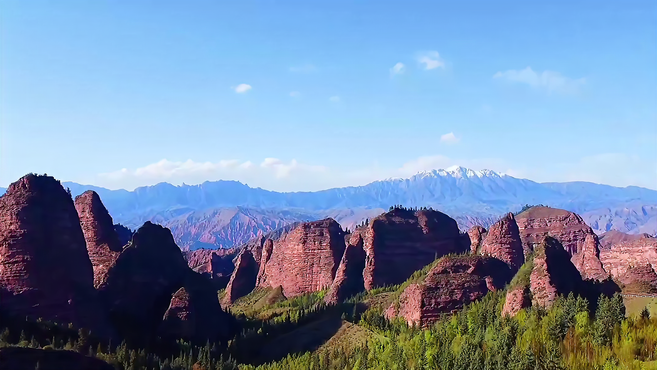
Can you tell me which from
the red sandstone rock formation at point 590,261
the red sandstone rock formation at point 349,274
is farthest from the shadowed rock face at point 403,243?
the red sandstone rock formation at point 590,261

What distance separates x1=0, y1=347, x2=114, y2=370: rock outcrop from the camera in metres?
72.4

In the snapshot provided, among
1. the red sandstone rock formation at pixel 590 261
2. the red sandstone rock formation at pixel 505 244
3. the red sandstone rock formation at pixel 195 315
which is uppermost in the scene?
the red sandstone rock formation at pixel 505 244

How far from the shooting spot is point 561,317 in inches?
3740

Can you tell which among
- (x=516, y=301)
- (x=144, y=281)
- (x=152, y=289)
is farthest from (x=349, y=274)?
(x=516, y=301)

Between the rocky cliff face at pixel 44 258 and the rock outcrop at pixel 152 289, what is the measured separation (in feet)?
30.5

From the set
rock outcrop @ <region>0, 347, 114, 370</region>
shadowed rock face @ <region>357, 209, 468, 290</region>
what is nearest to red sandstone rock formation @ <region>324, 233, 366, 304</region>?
shadowed rock face @ <region>357, 209, 468, 290</region>

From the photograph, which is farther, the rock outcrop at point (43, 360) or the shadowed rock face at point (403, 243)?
the shadowed rock face at point (403, 243)

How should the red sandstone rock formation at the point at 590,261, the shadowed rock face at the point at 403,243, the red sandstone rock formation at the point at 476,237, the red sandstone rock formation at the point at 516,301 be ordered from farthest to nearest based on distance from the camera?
the shadowed rock face at the point at 403,243 → the red sandstone rock formation at the point at 476,237 → the red sandstone rock formation at the point at 590,261 → the red sandstone rock formation at the point at 516,301

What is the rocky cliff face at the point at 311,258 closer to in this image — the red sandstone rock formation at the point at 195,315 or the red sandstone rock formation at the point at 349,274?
the red sandstone rock formation at the point at 349,274

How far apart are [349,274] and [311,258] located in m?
24.7

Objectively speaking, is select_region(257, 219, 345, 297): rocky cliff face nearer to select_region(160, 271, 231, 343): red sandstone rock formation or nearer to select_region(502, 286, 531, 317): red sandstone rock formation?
select_region(160, 271, 231, 343): red sandstone rock formation

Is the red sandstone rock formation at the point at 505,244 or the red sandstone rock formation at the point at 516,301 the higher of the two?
the red sandstone rock formation at the point at 505,244

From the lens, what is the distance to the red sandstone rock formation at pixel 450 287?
11944 centimetres

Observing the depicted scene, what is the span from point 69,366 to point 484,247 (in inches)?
4056
